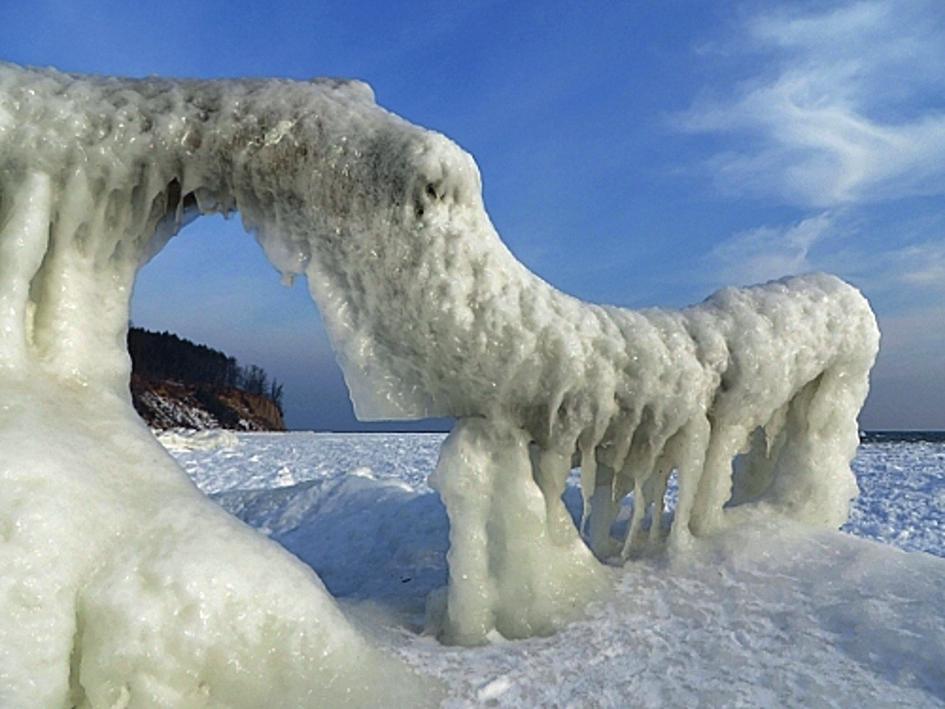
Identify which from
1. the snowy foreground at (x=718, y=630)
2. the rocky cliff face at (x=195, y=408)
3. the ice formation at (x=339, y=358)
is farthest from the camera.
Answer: the rocky cliff face at (x=195, y=408)

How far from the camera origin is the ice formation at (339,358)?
2.41 m

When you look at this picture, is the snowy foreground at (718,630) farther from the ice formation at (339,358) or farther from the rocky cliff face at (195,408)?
the rocky cliff face at (195,408)

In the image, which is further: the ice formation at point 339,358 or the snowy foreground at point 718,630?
the snowy foreground at point 718,630

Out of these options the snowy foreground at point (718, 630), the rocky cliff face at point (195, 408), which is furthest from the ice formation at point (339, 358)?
the rocky cliff face at point (195, 408)

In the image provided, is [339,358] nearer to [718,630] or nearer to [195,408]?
[718,630]

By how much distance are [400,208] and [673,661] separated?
2032 mm

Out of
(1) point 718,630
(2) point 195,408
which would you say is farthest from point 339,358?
(2) point 195,408

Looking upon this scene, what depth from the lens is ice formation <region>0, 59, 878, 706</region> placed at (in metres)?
2.41

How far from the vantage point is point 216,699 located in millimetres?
2391

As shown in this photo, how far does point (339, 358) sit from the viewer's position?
316 cm

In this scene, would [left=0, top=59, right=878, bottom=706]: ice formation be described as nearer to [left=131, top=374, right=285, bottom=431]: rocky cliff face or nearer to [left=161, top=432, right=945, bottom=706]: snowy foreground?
[left=161, top=432, right=945, bottom=706]: snowy foreground

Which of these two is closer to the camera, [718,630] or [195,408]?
[718,630]

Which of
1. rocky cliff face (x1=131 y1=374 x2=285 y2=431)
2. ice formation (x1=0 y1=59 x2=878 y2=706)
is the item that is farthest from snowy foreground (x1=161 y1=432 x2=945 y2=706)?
rocky cliff face (x1=131 y1=374 x2=285 y2=431)

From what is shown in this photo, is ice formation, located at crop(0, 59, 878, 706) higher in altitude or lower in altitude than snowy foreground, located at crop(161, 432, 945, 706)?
higher
